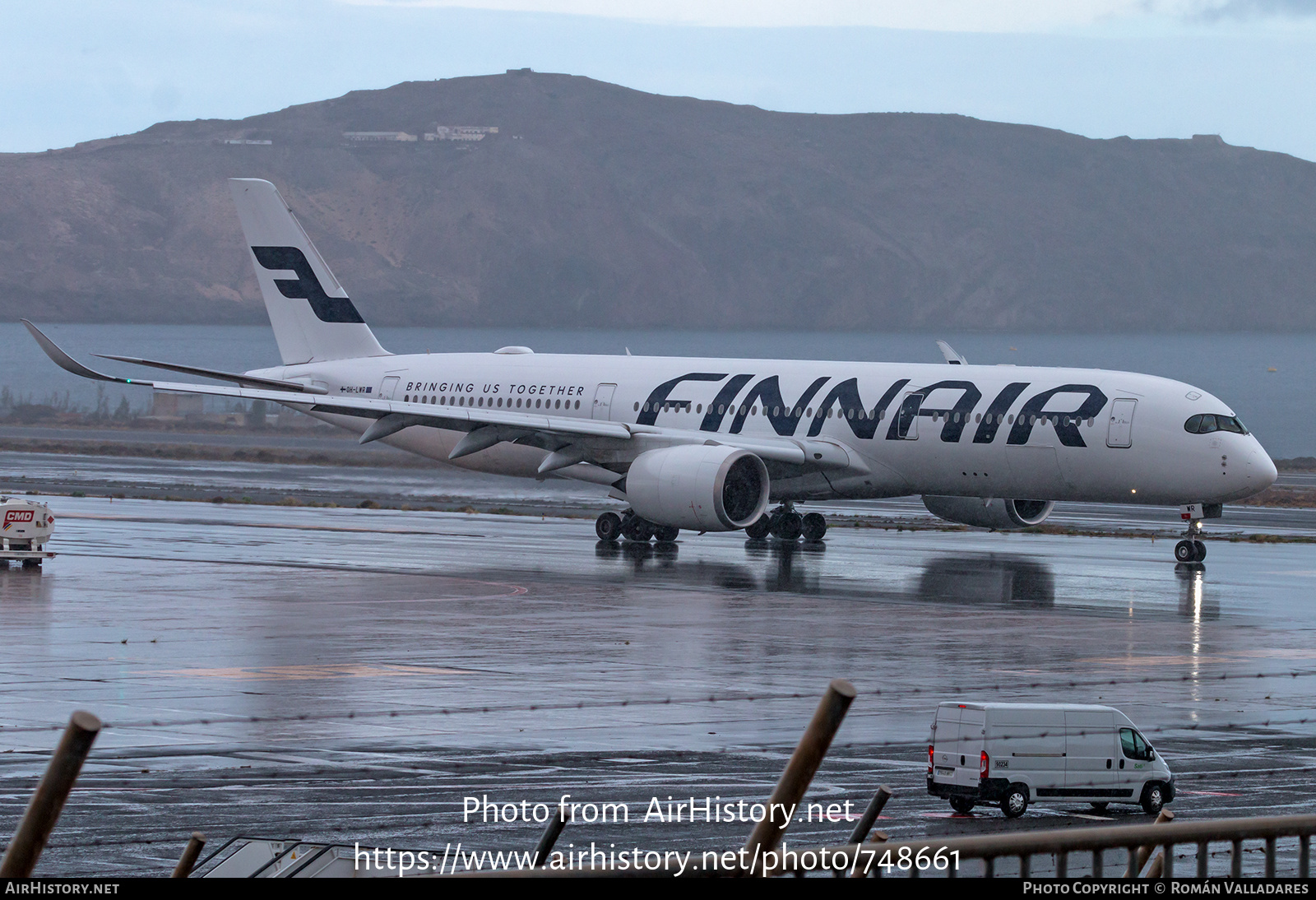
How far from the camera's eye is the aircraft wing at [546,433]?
1602 inches

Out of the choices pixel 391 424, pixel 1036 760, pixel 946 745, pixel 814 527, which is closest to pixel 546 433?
pixel 391 424

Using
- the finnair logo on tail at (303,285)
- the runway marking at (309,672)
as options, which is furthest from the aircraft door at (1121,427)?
the finnair logo on tail at (303,285)

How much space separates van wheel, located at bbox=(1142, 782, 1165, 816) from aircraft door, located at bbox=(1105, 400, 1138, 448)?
23466 millimetres

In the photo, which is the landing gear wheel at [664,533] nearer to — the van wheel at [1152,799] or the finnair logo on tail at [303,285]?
the finnair logo on tail at [303,285]

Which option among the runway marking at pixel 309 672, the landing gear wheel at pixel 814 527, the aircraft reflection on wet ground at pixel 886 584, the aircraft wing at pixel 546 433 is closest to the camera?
the runway marking at pixel 309 672

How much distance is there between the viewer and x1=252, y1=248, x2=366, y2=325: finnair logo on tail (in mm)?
50531

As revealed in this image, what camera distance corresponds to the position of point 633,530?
4216cm

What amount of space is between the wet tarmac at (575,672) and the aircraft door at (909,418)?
2.81 meters

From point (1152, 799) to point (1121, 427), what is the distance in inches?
933

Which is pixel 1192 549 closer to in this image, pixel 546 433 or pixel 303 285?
pixel 546 433

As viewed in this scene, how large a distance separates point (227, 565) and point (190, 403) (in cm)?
8935

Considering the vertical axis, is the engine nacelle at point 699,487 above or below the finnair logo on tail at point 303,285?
below

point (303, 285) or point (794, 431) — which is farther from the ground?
point (303, 285)

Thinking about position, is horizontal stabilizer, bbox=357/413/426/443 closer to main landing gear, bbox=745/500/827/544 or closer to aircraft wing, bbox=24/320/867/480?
aircraft wing, bbox=24/320/867/480
